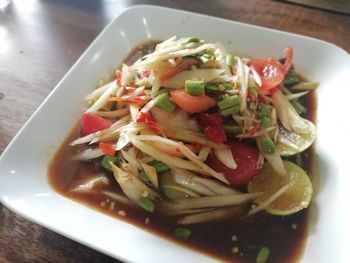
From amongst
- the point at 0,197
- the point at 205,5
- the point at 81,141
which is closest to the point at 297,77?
the point at 205,5

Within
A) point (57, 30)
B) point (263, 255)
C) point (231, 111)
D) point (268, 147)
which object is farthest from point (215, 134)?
point (57, 30)

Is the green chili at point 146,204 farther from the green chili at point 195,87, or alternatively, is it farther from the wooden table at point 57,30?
the wooden table at point 57,30

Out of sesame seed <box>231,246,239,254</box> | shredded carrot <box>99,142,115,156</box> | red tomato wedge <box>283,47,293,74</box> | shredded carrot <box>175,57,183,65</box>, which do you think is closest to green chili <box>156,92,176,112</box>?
shredded carrot <box>175,57,183,65</box>

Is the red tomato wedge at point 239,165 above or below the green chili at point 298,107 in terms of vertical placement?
above

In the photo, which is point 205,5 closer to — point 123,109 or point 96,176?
point 123,109

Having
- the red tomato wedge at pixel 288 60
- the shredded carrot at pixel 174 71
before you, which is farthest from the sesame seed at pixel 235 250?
the red tomato wedge at pixel 288 60
